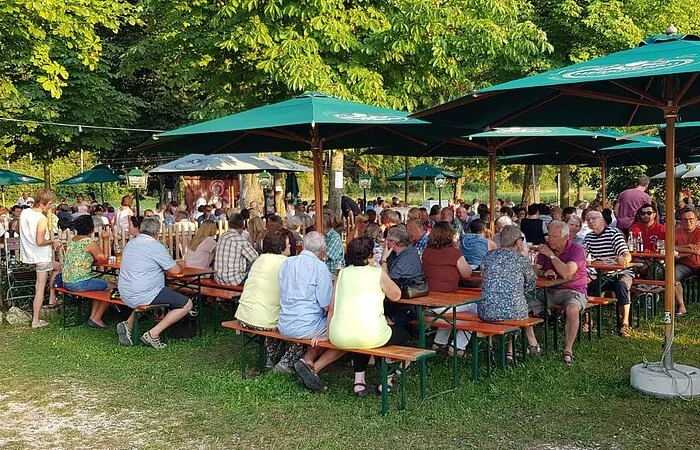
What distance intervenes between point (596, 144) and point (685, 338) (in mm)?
3493

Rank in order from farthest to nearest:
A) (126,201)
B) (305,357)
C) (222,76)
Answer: (126,201), (222,76), (305,357)

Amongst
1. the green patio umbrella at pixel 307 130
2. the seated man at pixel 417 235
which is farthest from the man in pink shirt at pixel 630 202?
the seated man at pixel 417 235

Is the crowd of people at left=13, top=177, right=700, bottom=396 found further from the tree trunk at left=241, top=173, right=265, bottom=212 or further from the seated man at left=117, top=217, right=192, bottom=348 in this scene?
the tree trunk at left=241, top=173, right=265, bottom=212

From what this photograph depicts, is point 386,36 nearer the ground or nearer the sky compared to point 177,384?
nearer the sky

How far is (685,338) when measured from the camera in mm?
6941

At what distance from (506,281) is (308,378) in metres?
1.84

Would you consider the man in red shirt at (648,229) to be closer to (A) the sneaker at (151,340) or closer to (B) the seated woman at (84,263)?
(A) the sneaker at (151,340)

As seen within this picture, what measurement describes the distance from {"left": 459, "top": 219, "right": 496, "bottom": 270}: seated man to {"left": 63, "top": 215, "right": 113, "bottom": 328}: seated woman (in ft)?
14.2

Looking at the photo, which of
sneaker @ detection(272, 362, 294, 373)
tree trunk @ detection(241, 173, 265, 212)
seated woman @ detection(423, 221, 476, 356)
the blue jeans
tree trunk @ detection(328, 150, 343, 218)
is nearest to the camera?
→ sneaker @ detection(272, 362, 294, 373)

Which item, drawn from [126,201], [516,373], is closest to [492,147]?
[516,373]

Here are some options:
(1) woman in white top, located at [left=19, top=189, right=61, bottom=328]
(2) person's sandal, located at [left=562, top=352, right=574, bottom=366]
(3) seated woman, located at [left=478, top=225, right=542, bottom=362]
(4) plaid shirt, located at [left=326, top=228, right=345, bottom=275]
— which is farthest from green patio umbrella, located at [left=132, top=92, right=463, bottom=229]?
(2) person's sandal, located at [left=562, top=352, right=574, bottom=366]

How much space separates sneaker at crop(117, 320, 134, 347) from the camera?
7398mm

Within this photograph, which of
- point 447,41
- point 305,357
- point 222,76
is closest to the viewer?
point 305,357

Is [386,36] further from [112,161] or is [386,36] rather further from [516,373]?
[112,161]
